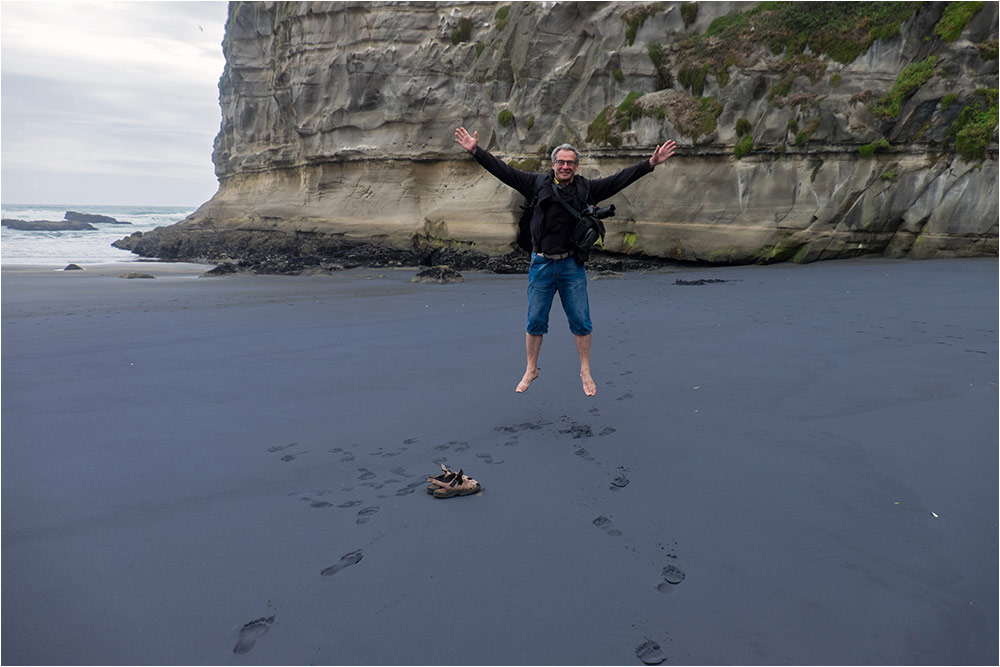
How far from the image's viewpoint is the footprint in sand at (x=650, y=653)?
2.06m

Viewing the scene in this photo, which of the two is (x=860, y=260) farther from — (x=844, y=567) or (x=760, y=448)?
(x=844, y=567)

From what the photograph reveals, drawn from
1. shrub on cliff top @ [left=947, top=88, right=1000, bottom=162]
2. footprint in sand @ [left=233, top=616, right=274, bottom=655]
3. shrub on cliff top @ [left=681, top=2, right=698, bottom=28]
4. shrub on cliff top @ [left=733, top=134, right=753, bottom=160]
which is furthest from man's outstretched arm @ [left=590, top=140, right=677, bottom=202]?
shrub on cliff top @ [left=681, top=2, right=698, bottom=28]

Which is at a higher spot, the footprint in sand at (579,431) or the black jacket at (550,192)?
the black jacket at (550,192)

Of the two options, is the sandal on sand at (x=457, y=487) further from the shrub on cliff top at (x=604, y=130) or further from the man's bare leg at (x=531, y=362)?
the shrub on cliff top at (x=604, y=130)

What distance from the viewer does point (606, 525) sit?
9.49 ft

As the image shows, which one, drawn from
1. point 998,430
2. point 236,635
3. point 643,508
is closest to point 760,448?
point 643,508

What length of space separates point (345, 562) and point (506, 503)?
0.87m

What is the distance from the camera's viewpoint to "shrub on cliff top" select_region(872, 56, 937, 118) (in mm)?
14008

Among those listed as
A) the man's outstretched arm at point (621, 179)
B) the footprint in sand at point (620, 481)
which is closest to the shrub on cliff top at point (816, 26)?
the man's outstretched arm at point (621, 179)

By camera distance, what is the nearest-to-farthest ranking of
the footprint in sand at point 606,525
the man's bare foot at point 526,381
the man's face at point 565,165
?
the footprint in sand at point 606,525 < the man's face at point 565,165 < the man's bare foot at point 526,381

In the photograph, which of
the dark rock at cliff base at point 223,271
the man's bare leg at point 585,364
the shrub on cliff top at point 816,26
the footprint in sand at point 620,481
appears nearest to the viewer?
the footprint in sand at point 620,481

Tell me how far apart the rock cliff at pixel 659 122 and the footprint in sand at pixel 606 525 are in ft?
46.3

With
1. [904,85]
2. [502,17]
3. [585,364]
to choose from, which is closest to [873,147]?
[904,85]

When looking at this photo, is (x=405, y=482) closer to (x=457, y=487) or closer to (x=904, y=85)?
(x=457, y=487)
